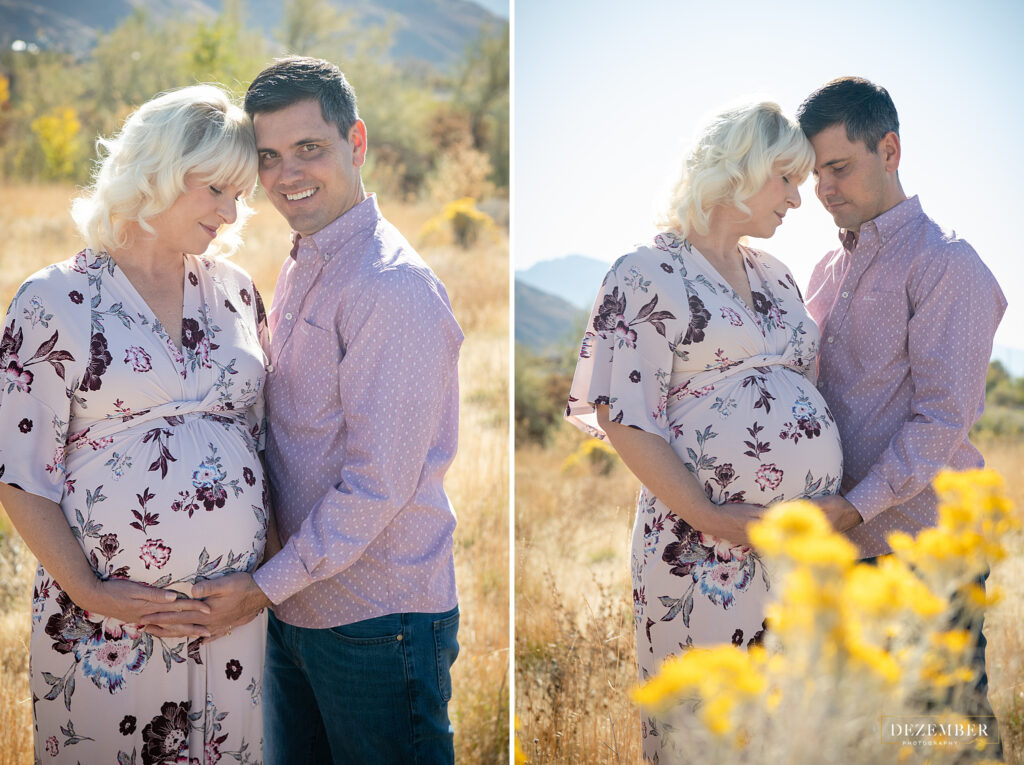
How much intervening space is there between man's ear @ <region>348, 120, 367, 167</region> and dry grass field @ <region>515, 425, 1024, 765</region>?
159cm

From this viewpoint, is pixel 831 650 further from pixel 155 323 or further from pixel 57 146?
pixel 57 146

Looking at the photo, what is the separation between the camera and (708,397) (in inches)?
82.3

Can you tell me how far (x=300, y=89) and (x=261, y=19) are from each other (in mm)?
42171

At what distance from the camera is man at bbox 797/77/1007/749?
2141mm

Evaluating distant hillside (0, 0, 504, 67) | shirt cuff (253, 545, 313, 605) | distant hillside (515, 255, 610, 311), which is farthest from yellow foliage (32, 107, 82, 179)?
shirt cuff (253, 545, 313, 605)

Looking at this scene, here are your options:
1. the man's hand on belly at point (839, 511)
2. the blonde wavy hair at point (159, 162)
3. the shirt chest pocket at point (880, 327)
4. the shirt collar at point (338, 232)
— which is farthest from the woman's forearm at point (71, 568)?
the shirt chest pocket at point (880, 327)

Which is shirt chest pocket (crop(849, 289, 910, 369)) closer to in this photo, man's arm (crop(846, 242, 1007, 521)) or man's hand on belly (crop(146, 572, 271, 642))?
man's arm (crop(846, 242, 1007, 521))

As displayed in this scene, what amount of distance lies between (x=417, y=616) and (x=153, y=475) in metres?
0.70

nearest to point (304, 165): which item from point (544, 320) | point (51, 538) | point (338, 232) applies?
point (338, 232)

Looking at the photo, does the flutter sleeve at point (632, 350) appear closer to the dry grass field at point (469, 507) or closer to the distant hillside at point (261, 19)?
the dry grass field at point (469, 507)

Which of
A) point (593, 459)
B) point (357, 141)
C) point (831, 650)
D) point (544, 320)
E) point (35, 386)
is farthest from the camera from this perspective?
point (544, 320)

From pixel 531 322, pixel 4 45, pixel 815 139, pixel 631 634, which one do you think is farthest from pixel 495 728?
pixel 4 45

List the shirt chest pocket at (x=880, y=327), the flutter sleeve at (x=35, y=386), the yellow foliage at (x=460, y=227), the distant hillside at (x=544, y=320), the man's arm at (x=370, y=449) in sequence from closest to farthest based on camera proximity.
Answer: the flutter sleeve at (x=35, y=386) → the man's arm at (x=370, y=449) → the shirt chest pocket at (x=880, y=327) → the distant hillside at (x=544, y=320) → the yellow foliage at (x=460, y=227)

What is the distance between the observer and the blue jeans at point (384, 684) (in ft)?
6.57
